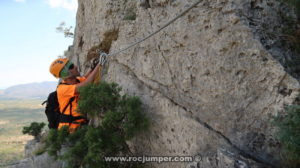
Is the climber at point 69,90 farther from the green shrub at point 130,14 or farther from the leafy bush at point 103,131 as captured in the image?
the green shrub at point 130,14

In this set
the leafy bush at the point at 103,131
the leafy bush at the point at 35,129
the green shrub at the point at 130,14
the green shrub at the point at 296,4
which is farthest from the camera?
the leafy bush at the point at 35,129

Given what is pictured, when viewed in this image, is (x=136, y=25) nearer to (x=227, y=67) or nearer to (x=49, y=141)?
(x=227, y=67)

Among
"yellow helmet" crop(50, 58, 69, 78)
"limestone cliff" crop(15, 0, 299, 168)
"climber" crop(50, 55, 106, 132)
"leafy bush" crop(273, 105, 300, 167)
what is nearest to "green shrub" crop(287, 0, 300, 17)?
"limestone cliff" crop(15, 0, 299, 168)

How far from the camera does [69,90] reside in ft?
17.9

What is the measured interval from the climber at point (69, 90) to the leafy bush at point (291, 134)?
3547 mm

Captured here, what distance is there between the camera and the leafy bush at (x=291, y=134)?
301cm

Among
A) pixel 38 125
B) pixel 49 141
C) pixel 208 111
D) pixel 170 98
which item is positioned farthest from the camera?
pixel 38 125

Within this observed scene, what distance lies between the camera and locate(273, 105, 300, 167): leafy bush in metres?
3.01

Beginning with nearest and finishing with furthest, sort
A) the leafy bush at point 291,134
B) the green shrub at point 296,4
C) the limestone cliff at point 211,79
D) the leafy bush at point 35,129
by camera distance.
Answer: the leafy bush at point 291,134
the limestone cliff at point 211,79
the green shrub at point 296,4
the leafy bush at point 35,129

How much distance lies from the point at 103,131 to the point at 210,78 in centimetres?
187

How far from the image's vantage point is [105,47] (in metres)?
6.71

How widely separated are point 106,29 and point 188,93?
9.36 feet

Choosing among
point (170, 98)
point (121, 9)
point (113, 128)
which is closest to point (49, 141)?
point (113, 128)

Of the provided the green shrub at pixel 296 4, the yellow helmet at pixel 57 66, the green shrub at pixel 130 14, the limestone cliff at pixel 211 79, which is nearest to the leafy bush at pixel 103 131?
the limestone cliff at pixel 211 79
